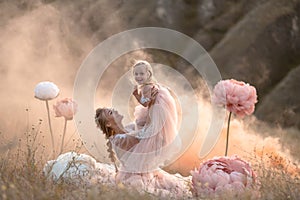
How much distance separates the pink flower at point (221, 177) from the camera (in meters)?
7.35

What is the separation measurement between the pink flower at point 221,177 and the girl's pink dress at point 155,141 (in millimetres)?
1167

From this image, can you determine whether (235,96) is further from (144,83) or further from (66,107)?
(66,107)

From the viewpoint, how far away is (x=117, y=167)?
30.0 feet

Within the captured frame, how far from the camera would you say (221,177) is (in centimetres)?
743

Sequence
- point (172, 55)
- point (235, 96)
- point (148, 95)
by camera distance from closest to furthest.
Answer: point (235, 96), point (148, 95), point (172, 55)

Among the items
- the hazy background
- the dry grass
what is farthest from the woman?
the hazy background

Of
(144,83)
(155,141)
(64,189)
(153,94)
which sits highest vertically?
(144,83)

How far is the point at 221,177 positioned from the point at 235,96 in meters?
1.42

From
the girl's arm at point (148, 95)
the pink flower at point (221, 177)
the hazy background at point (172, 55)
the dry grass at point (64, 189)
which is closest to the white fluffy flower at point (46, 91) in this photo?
the girl's arm at point (148, 95)

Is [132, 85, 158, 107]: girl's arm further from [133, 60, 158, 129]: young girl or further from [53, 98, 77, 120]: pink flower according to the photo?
[53, 98, 77, 120]: pink flower

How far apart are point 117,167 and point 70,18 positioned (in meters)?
15.9

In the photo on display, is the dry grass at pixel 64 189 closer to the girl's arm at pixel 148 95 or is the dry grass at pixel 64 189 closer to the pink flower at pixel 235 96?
the pink flower at pixel 235 96

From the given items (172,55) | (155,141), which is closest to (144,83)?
(155,141)

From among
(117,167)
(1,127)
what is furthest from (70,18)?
(117,167)
